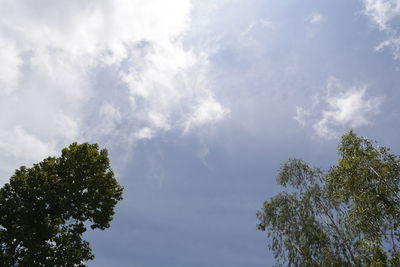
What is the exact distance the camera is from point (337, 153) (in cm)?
1723

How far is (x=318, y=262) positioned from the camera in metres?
19.6

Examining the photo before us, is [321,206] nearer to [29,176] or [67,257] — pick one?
[67,257]

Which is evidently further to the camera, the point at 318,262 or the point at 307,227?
the point at 307,227

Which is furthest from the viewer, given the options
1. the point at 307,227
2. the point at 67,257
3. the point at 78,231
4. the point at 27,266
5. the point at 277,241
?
the point at 277,241

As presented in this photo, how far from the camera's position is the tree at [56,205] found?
13.4m

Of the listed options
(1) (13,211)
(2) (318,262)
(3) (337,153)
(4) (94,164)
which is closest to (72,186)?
(4) (94,164)

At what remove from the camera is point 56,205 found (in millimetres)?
14734

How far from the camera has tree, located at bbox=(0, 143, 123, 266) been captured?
13.4m

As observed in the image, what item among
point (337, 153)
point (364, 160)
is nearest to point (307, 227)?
point (337, 153)

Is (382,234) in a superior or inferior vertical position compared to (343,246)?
inferior

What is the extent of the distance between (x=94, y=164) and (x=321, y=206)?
18.0 metres

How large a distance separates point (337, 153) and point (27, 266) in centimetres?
1835

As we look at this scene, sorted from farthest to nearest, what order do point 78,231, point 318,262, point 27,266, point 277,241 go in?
point 277,241 → point 318,262 → point 78,231 → point 27,266

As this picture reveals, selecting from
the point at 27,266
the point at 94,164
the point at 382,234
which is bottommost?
the point at 27,266
